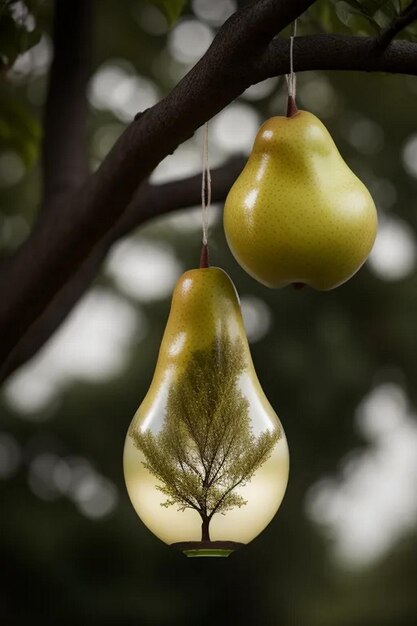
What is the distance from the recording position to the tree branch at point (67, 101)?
1630mm

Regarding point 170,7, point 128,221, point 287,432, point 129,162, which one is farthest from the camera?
point 287,432

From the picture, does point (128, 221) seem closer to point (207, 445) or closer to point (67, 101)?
point (67, 101)

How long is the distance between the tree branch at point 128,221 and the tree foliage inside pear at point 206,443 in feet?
2.05

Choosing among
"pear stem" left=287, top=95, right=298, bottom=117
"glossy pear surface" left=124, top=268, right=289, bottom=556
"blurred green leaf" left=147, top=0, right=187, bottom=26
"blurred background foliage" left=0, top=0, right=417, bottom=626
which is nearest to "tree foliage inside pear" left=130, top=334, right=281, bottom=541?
"glossy pear surface" left=124, top=268, right=289, bottom=556

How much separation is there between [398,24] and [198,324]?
292 mm

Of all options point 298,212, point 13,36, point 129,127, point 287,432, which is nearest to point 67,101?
point 13,36

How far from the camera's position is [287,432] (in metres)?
4.14

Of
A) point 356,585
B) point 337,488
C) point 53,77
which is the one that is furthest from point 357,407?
point 53,77

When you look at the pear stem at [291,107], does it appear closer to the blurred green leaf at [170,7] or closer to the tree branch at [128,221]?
the blurred green leaf at [170,7]

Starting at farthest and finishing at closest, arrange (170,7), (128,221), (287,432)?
(287,432)
(128,221)
(170,7)

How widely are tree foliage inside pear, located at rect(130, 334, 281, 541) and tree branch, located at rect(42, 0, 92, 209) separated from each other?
0.75m

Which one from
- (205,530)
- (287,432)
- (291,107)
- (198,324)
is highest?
(291,107)

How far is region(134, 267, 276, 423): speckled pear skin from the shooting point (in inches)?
36.5

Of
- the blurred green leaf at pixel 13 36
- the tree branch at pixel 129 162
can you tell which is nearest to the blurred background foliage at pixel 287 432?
the tree branch at pixel 129 162
